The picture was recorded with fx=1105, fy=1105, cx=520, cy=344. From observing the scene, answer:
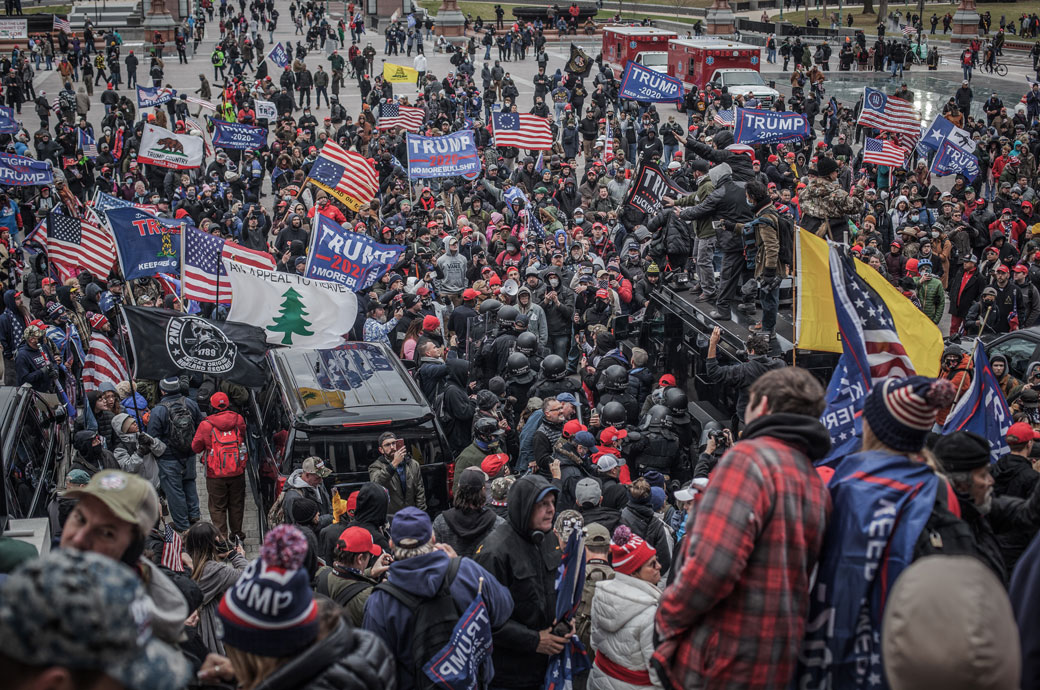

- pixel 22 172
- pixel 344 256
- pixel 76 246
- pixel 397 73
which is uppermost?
pixel 397 73

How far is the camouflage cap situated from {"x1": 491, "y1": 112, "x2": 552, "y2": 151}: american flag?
2056cm

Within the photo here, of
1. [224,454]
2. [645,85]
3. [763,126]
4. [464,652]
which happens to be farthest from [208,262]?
[645,85]

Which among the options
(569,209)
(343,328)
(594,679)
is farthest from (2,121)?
(594,679)

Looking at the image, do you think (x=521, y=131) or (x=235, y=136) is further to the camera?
(x=235, y=136)

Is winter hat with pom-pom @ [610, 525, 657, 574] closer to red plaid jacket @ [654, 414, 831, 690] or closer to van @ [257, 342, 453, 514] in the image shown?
red plaid jacket @ [654, 414, 831, 690]

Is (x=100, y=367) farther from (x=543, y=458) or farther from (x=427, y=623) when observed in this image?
(x=427, y=623)

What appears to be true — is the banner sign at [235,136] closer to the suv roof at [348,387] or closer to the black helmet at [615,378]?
the suv roof at [348,387]

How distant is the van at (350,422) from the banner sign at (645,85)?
17.0m

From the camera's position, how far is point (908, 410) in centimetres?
355

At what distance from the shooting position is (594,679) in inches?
223

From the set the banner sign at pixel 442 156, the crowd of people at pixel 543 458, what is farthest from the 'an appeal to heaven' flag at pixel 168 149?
the banner sign at pixel 442 156

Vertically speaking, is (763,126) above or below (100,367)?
above

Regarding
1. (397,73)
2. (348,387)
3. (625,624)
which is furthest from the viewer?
(397,73)

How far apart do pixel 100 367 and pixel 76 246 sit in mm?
3487
